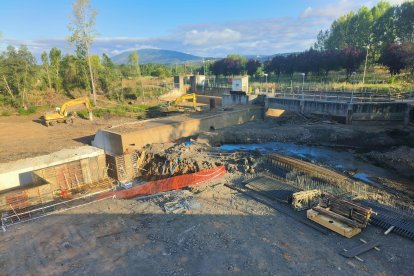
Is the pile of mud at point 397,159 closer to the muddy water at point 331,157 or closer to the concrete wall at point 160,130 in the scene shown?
the muddy water at point 331,157

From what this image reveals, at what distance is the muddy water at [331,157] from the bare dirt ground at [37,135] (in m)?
14.5

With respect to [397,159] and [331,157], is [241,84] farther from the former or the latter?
[397,159]

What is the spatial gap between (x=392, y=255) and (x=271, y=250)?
422cm

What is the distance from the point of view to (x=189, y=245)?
1092 cm

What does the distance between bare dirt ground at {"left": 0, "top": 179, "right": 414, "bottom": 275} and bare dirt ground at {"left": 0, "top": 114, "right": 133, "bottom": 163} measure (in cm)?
1292

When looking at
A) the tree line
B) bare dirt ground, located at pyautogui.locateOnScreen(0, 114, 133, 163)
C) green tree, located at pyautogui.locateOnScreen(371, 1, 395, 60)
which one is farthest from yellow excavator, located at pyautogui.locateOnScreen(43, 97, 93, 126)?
green tree, located at pyautogui.locateOnScreen(371, 1, 395, 60)

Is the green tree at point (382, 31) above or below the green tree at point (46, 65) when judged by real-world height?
above

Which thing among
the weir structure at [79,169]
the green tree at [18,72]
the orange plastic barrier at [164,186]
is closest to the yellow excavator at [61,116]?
the weir structure at [79,169]

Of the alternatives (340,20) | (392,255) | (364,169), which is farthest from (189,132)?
(340,20)

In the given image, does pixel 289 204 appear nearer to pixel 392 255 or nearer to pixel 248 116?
pixel 392 255

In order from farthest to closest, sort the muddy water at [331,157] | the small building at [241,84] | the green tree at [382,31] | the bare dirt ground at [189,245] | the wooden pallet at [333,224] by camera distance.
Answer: the green tree at [382,31], the small building at [241,84], the muddy water at [331,157], the wooden pallet at [333,224], the bare dirt ground at [189,245]

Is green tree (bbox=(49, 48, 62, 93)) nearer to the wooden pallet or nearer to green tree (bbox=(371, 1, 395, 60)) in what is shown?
the wooden pallet

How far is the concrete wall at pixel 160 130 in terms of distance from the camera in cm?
2257

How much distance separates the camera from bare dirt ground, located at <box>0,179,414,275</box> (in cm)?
960
